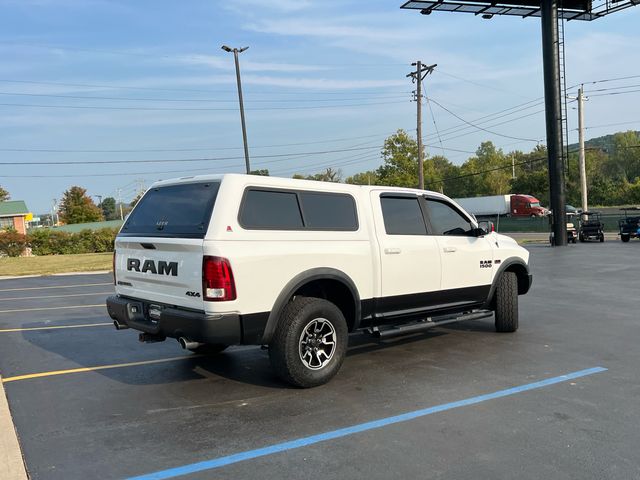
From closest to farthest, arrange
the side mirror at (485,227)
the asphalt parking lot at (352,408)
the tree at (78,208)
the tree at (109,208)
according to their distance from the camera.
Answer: the asphalt parking lot at (352,408) < the side mirror at (485,227) < the tree at (78,208) < the tree at (109,208)

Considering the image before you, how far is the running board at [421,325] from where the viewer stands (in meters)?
5.79

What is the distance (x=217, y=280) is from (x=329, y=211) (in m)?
1.53

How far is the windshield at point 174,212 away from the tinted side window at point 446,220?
2.79m

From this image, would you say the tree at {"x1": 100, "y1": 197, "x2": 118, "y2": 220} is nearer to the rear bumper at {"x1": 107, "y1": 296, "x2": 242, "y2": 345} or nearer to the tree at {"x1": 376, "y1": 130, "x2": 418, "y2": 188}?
the tree at {"x1": 376, "y1": 130, "x2": 418, "y2": 188}

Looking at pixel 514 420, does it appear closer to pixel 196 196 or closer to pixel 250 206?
pixel 250 206

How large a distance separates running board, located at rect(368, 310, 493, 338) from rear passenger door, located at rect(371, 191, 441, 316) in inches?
7.0

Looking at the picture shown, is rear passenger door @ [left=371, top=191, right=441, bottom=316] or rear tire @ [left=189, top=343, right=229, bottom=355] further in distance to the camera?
rear tire @ [left=189, top=343, right=229, bottom=355]

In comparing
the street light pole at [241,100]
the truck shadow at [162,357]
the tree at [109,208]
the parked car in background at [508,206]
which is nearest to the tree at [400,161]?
the parked car in background at [508,206]

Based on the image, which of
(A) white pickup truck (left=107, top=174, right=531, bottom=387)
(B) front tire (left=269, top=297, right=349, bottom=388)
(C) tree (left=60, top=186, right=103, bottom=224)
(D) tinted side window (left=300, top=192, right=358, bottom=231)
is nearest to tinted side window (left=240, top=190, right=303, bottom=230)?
(A) white pickup truck (left=107, top=174, right=531, bottom=387)

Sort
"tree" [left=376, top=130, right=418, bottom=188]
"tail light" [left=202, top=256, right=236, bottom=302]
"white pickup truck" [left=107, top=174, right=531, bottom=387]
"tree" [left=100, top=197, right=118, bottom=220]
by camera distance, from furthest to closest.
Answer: "tree" [left=100, top=197, right=118, bottom=220] → "tree" [left=376, top=130, right=418, bottom=188] → "white pickup truck" [left=107, top=174, right=531, bottom=387] → "tail light" [left=202, top=256, right=236, bottom=302]

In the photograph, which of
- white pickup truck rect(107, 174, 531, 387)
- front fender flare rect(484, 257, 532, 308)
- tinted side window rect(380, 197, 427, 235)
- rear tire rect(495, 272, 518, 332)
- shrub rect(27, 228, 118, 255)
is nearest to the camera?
white pickup truck rect(107, 174, 531, 387)

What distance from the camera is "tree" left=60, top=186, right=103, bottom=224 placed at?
78.0 meters

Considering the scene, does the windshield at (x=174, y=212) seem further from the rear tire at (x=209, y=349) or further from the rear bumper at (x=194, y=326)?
the rear tire at (x=209, y=349)

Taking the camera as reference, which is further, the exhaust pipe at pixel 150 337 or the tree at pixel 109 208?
the tree at pixel 109 208
